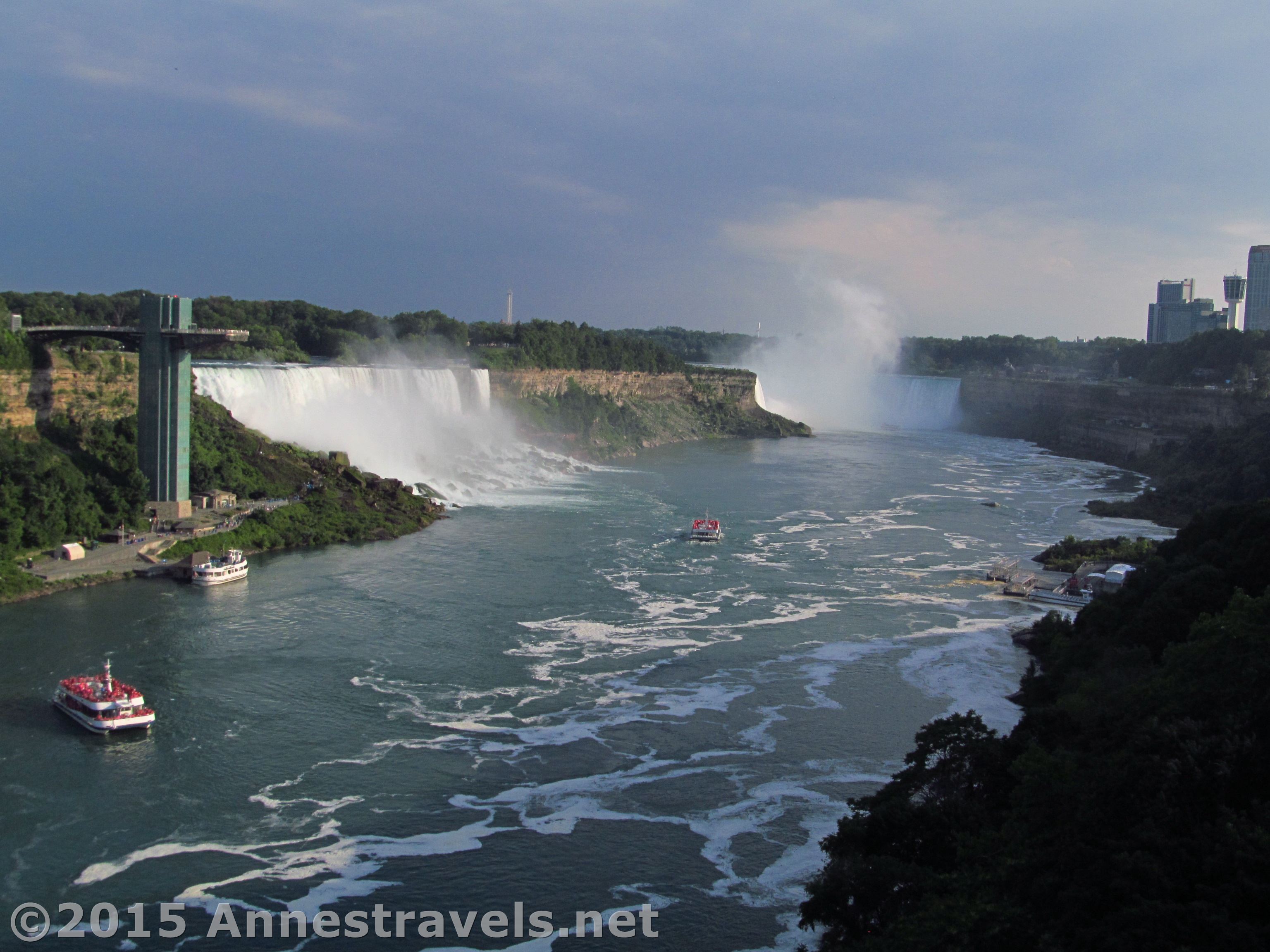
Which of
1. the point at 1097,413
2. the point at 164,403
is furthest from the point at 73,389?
the point at 1097,413

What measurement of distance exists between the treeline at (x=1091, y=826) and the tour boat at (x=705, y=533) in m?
18.8

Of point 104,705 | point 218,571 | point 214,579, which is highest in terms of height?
point 218,571

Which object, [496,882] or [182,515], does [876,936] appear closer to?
[496,882]

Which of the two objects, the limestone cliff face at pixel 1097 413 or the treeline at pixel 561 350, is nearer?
the limestone cliff face at pixel 1097 413

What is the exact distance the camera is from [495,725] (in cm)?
1755

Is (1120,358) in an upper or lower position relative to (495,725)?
upper

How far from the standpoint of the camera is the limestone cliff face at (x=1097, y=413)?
218 ft

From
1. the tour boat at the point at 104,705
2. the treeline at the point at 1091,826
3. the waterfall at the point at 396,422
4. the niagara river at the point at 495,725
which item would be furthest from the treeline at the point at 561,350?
the treeline at the point at 1091,826

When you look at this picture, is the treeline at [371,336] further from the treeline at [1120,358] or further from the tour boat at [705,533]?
the treeline at [1120,358]

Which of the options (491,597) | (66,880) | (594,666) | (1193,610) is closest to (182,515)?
(491,597)

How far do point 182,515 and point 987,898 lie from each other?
25712 millimetres

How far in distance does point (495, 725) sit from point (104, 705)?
5806mm

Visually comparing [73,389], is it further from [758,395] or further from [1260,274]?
[1260,274]

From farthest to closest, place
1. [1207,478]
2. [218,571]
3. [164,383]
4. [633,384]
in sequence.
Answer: [633,384], [1207,478], [164,383], [218,571]
